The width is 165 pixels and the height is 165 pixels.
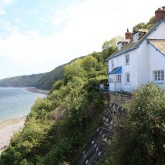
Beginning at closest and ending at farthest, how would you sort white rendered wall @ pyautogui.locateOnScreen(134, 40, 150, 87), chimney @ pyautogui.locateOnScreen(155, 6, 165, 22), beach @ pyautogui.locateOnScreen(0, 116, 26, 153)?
1. white rendered wall @ pyautogui.locateOnScreen(134, 40, 150, 87)
2. chimney @ pyautogui.locateOnScreen(155, 6, 165, 22)
3. beach @ pyautogui.locateOnScreen(0, 116, 26, 153)

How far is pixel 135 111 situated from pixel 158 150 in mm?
2278

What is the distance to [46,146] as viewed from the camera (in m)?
29.9

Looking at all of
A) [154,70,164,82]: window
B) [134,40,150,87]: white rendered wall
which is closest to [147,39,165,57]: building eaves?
[134,40,150,87]: white rendered wall

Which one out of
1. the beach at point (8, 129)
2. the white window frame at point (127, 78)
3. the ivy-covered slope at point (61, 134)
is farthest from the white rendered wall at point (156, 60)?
the beach at point (8, 129)

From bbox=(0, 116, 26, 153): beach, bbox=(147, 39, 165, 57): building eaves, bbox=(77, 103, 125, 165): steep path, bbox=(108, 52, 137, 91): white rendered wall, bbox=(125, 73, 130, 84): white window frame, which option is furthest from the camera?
bbox=(0, 116, 26, 153): beach

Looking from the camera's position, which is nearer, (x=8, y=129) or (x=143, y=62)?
(x=143, y=62)

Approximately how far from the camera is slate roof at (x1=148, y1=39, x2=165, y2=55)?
25.6m

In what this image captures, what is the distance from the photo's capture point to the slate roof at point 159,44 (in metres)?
25.6

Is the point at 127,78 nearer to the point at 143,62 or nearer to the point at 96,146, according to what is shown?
the point at 143,62

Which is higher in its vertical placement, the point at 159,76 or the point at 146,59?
the point at 146,59

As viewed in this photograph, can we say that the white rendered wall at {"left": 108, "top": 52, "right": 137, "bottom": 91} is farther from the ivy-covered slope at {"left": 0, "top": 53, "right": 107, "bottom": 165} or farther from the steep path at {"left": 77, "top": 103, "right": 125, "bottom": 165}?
→ the steep path at {"left": 77, "top": 103, "right": 125, "bottom": 165}

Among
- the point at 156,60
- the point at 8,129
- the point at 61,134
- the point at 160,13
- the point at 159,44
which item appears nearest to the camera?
the point at 156,60

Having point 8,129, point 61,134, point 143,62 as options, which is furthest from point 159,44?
point 8,129

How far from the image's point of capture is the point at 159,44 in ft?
87.8
